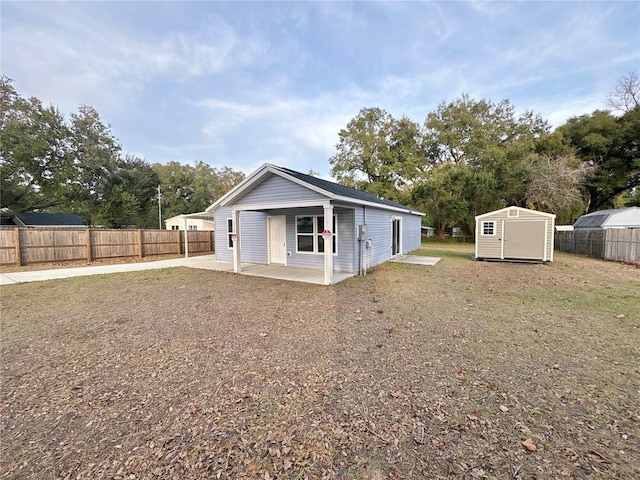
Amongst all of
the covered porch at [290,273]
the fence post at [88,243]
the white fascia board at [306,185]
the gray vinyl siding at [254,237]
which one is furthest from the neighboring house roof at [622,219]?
the fence post at [88,243]

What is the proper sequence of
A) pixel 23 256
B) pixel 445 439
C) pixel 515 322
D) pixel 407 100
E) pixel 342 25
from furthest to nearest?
pixel 407 100
pixel 23 256
pixel 342 25
pixel 515 322
pixel 445 439

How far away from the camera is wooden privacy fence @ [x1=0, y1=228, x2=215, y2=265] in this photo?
1129cm

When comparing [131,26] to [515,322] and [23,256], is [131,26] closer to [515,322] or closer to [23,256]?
[23,256]

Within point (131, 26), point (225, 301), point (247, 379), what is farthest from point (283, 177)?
point (131, 26)

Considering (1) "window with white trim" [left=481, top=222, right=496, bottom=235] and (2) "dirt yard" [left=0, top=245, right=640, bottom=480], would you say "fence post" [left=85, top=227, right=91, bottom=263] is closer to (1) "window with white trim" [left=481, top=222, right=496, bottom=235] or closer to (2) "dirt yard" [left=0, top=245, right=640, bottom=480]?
(2) "dirt yard" [left=0, top=245, right=640, bottom=480]

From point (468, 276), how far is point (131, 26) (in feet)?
47.3

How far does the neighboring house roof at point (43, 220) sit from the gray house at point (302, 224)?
2490 cm

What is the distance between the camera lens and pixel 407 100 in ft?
51.5

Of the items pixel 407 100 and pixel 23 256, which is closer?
pixel 23 256

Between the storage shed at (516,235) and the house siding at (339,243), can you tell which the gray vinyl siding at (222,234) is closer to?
the house siding at (339,243)

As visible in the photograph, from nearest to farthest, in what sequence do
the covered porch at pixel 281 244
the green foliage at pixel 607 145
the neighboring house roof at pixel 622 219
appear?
the covered porch at pixel 281 244 → the neighboring house roof at pixel 622 219 → the green foliage at pixel 607 145

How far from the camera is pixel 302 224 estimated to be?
1037 centimetres

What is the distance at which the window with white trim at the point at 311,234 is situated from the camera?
9.80m

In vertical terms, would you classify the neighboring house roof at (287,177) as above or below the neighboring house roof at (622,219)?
above
